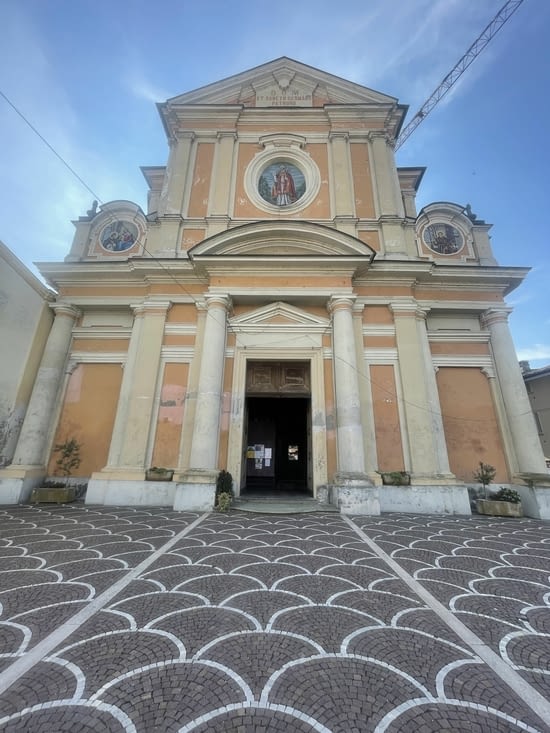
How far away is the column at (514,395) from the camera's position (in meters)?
8.50

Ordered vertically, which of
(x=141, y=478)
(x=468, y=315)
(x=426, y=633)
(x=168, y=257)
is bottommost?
(x=426, y=633)

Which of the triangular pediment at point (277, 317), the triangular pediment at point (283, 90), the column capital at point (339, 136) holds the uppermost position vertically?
the triangular pediment at point (283, 90)

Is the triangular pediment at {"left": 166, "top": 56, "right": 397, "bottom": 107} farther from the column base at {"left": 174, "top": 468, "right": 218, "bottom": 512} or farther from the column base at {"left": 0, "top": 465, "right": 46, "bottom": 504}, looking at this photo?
the column base at {"left": 0, "top": 465, "right": 46, "bottom": 504}

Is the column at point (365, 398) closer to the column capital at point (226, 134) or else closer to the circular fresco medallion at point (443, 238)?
the circular fresco medallion at point (443, 238)

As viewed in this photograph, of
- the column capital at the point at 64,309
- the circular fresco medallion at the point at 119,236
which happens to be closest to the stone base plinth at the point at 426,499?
the column capital at the point at 64,309

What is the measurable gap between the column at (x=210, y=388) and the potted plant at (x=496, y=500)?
6866 millimetres

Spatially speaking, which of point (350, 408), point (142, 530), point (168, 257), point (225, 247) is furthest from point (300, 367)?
point (142, 530)

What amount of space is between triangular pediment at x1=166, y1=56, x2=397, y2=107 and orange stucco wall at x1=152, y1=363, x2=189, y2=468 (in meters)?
11.2

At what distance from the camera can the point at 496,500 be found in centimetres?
792

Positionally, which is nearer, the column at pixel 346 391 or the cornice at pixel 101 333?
the column at pixel 346 391

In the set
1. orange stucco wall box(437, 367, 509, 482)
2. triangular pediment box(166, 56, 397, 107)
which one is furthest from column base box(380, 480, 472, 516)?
triangular pediment box(166, 56, 397, 107)

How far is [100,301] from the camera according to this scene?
10.2 metres

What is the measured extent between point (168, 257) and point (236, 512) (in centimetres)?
785

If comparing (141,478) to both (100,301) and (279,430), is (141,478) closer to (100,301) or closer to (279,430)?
(100,301)
